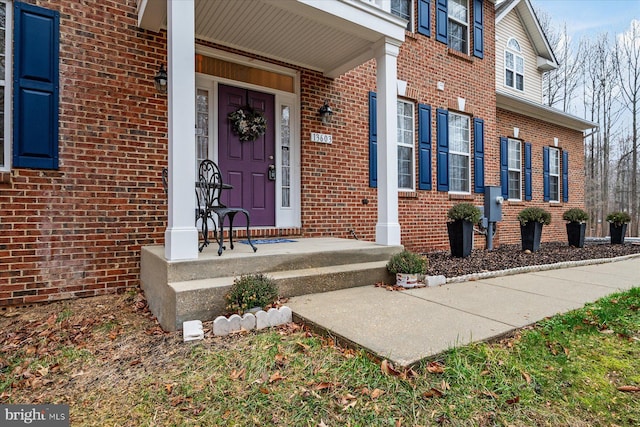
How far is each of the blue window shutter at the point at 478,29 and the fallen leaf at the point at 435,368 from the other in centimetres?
758

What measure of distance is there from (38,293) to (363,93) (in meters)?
5.12

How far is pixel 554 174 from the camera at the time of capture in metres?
10.3

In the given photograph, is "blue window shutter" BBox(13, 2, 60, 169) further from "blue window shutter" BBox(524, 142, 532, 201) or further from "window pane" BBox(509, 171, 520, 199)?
"blue window shutter" BBox(524, 142, 532, 201)

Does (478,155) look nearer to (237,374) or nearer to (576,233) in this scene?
(576,233)

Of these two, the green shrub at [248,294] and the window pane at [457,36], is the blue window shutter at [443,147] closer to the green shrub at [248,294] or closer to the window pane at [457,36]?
the window pane at [457,36]

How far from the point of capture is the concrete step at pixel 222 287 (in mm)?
2711

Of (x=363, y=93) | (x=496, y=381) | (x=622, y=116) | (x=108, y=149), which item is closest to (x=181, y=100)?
(x=108, y=149)

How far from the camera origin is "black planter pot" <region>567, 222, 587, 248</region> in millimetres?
7578

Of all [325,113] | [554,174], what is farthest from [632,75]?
[325,113]

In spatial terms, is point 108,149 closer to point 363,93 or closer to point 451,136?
point 363,93

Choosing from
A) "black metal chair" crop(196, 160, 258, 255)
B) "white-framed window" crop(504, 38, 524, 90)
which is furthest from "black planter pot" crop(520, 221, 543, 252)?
"black metal chair" crop(196, 160, 258, 255)

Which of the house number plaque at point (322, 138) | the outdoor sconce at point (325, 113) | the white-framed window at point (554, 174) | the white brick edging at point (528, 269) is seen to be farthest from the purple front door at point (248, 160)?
the white-framed window at point (554, 174)

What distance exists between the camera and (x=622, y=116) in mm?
17141

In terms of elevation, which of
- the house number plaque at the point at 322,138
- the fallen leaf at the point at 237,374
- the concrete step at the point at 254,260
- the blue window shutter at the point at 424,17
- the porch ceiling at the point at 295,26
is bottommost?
the fallen leaf at the point at 237,374
